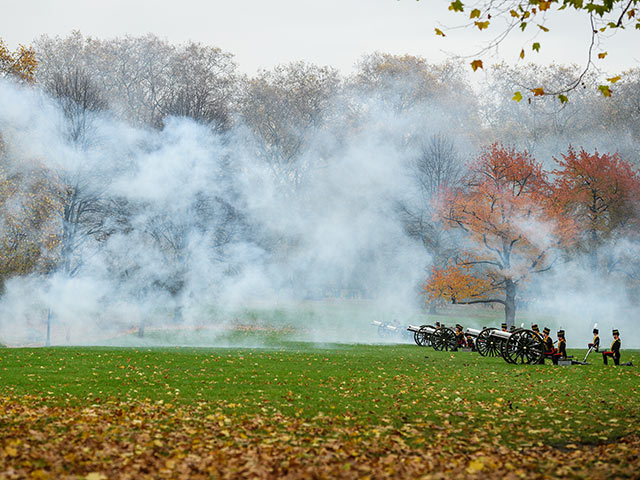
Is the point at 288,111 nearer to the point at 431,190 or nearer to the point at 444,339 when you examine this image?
the point at 431,190

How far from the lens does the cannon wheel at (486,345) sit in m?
17.4

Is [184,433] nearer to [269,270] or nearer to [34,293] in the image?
[34,293]

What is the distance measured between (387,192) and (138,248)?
14.4 meters

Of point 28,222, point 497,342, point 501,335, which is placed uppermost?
point 28,222

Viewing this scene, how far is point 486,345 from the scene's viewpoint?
1783 cm

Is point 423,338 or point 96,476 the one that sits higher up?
point 423,338

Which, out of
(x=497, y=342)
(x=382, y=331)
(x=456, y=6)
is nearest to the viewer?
(x=456, y=6)

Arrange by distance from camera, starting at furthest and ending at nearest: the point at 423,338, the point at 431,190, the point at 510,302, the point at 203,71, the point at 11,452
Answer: the point at 203,71
the point at 431,190
the point at 510,302
the point at 423,338
the point at 11,452

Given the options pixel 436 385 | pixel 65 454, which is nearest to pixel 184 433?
pixel 65 454

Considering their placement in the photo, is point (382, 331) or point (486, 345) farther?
point (382, 331)

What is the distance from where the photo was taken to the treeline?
805 inches

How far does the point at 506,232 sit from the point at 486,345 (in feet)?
25.8

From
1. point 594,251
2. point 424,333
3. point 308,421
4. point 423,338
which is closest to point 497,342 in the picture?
point 424,333

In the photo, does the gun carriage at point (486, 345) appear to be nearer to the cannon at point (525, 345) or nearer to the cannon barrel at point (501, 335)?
the cannon barrel at point (501, 335)
